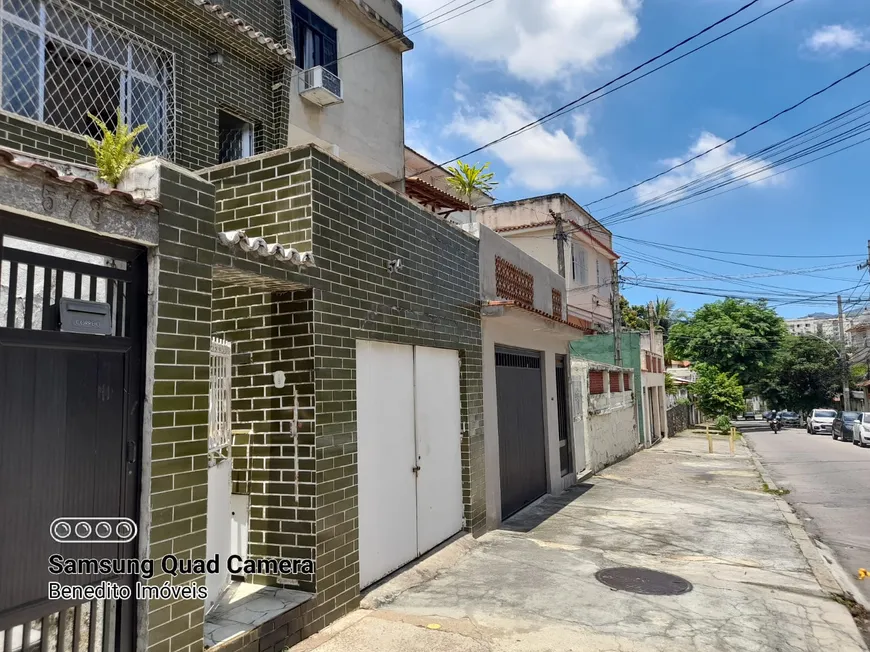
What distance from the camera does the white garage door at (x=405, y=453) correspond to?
18.0ft

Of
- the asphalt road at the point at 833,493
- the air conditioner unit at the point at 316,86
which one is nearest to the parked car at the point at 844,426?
the asphalt road at the point at 833,493

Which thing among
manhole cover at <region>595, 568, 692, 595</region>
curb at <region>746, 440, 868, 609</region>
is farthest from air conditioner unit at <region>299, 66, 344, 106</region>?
curb at <region>746, 440, 868, 609</region>

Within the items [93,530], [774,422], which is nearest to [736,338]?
[774,422]

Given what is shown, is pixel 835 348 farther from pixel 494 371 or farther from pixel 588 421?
pixel 494 371

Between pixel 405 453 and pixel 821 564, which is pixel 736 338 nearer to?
pixel 821 564

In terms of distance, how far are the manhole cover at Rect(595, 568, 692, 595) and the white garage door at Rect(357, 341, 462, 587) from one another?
1921 millimetres

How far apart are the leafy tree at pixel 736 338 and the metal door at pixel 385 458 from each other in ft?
117

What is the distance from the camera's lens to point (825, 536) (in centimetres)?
848

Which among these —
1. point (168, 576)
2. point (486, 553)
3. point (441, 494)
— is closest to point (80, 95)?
point (168, 576)

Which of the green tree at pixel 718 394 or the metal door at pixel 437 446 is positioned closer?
the metal door at pixel 437 446

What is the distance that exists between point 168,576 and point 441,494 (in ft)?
12.8

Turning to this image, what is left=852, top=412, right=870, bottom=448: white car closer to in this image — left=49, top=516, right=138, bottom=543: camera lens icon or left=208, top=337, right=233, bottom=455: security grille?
left=208, top=337, right=233, bottom=455: security grille

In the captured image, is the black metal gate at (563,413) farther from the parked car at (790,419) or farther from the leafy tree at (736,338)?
the parked car at (790,419)

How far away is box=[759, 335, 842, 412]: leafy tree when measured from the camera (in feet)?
135
